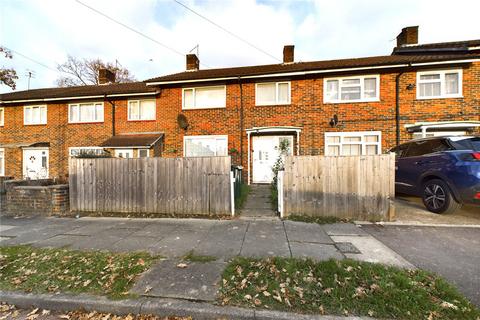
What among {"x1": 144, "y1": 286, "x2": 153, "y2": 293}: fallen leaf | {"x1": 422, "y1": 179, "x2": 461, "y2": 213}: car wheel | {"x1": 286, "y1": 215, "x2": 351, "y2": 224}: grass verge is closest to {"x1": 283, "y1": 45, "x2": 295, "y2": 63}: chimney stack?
{"x1": 422, "y1": 179, "x2": 461, "y2": 213}: car wheel

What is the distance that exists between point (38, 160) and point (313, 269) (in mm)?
17088

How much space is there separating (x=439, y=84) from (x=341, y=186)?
871 cm

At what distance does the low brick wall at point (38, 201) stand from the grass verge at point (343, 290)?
258 inches

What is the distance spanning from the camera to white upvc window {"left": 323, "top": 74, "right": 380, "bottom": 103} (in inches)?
414

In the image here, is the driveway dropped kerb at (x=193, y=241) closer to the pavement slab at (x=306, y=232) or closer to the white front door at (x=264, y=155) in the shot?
the pavement slab at (x=306, y=232)

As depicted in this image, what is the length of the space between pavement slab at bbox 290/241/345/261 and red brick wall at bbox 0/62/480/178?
7.17 metres

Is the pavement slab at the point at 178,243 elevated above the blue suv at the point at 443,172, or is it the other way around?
the blue suv at the point at 443,172

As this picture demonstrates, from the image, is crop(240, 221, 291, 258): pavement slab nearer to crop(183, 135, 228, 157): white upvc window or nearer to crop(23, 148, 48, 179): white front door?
crop(183, 135, 228, 157): white upvc window

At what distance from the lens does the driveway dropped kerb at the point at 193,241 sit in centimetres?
312

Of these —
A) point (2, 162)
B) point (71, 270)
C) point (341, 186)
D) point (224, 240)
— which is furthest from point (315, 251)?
point (2, 162)

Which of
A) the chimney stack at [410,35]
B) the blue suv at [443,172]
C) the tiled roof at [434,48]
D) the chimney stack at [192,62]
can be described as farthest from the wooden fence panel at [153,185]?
the chimney stack at [410,35]

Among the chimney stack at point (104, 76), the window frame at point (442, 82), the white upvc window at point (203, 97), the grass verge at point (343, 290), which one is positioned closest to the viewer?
the grass verge at point (343, 290)

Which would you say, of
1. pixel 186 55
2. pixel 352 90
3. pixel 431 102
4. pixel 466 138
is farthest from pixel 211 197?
pixel 186 55

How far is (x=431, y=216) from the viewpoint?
5.85m
